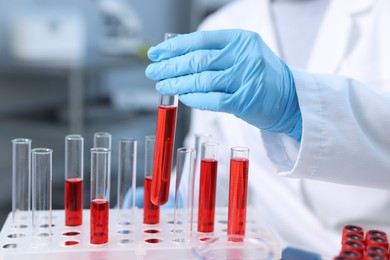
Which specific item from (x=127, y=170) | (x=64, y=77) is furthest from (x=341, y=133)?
(x=64, y=77)

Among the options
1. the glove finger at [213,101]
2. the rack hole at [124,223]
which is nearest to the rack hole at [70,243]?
the rack hole at [124,223]

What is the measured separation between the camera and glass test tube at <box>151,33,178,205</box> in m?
0.99

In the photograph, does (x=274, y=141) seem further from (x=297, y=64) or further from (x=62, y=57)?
(x=62, y=57)

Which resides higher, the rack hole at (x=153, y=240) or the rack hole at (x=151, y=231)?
the rack hole at (x=151, y=231)

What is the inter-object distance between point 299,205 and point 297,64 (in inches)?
16.9

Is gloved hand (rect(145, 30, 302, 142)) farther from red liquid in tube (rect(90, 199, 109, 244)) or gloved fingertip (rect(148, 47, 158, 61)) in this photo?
red liquid in tube (rect(90, 199, 109, 244))

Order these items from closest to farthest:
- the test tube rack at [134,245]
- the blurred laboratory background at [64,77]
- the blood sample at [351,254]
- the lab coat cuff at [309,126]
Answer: the blood sample at [351,254]
the test tube rack at [134,245]
the lab coat cuff at [309,126]
the blurred laboratory background at [64,77]

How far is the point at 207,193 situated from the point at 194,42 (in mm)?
295

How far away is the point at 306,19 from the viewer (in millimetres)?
1668

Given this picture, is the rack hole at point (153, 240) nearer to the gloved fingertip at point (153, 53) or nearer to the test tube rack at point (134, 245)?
the test tube rack at point (134, 245)

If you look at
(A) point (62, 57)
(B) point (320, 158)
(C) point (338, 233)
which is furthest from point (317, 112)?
(A) point (62, 57)

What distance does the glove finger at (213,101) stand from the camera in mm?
1006

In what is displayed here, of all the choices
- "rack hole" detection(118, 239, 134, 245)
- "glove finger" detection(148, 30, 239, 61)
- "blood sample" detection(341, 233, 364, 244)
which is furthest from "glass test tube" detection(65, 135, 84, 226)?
"blood sample" detection(341, 233, 364, 244)

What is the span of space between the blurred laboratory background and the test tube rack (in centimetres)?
137
